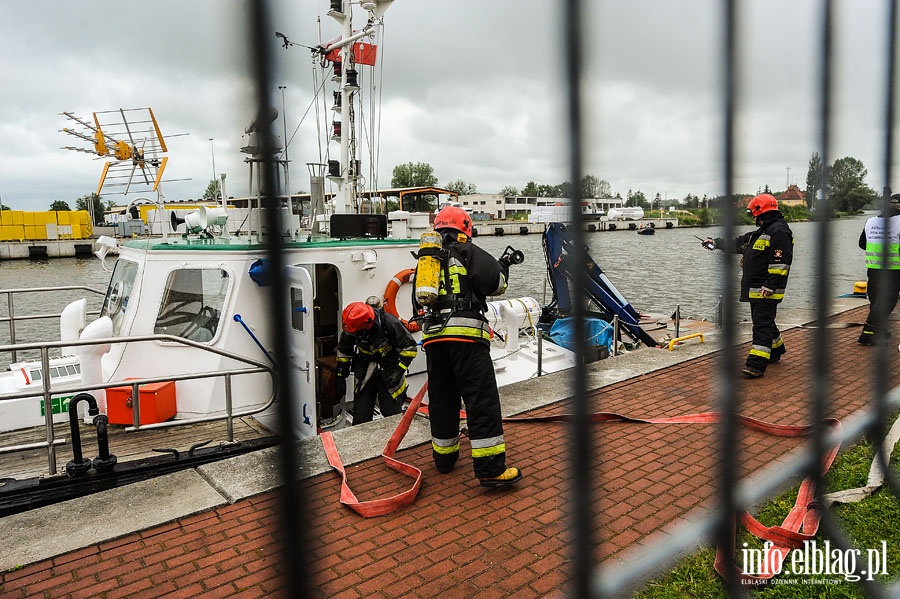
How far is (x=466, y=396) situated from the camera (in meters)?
4.00

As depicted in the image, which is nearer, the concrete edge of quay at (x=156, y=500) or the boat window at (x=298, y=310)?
the concrete edge of quay at (x=156, y=500)

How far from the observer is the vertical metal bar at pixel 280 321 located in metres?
0.63

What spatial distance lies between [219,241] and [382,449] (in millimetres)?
3155

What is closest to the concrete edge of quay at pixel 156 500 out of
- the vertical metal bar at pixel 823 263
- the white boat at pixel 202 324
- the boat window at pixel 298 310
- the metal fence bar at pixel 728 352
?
the white boat at pixel 202 324

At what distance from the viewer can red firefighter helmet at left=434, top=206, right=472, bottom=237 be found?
14.0 ft

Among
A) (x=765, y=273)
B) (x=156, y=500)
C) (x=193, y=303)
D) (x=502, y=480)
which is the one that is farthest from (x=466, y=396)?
(x=765, y=273)

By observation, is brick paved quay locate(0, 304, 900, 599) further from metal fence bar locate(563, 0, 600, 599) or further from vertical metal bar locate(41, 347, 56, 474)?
metal fence bar locate(563, 0, 600, 599)

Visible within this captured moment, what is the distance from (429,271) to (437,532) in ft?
5.28

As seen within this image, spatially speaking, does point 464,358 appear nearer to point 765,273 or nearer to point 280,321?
point 280,321

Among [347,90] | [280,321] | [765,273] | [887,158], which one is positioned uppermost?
[347,90]

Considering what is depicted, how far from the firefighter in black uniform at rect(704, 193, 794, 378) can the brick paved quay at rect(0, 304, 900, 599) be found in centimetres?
133

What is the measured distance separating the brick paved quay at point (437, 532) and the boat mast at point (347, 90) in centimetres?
469

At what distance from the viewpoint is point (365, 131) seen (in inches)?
348

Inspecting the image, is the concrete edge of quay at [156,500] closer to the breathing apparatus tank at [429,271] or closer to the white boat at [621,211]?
the white boat at [621,211]
